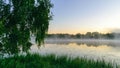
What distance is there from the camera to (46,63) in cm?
1716

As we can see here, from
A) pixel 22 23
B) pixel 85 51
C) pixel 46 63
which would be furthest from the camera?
pixel 85 51

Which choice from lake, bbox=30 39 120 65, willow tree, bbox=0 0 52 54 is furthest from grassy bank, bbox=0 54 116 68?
lake, bbox=30 39 120 65

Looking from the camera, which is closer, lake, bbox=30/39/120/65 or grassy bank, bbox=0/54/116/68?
grassy bank, bbox=0/54/116/68

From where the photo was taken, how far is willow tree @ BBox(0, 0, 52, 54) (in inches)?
766

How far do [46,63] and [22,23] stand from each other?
3853 mm

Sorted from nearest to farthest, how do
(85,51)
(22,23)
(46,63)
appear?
1. (46,63)
2. (22,23)
3. (85,51)

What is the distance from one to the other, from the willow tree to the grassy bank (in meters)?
0.86

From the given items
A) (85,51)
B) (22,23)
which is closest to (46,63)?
(22,23)

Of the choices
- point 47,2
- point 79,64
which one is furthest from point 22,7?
point 79,64

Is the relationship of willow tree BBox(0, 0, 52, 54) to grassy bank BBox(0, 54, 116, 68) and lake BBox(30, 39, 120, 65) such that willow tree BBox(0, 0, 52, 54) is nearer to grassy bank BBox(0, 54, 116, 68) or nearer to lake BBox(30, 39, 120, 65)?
grassy bank BBox(0, 54, 116, 68)

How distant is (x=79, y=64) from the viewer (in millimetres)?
17375

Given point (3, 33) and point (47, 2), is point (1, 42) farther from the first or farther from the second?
point (47, 2)

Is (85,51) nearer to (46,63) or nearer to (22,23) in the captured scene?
(22,23)

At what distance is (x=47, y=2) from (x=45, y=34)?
2108mm
